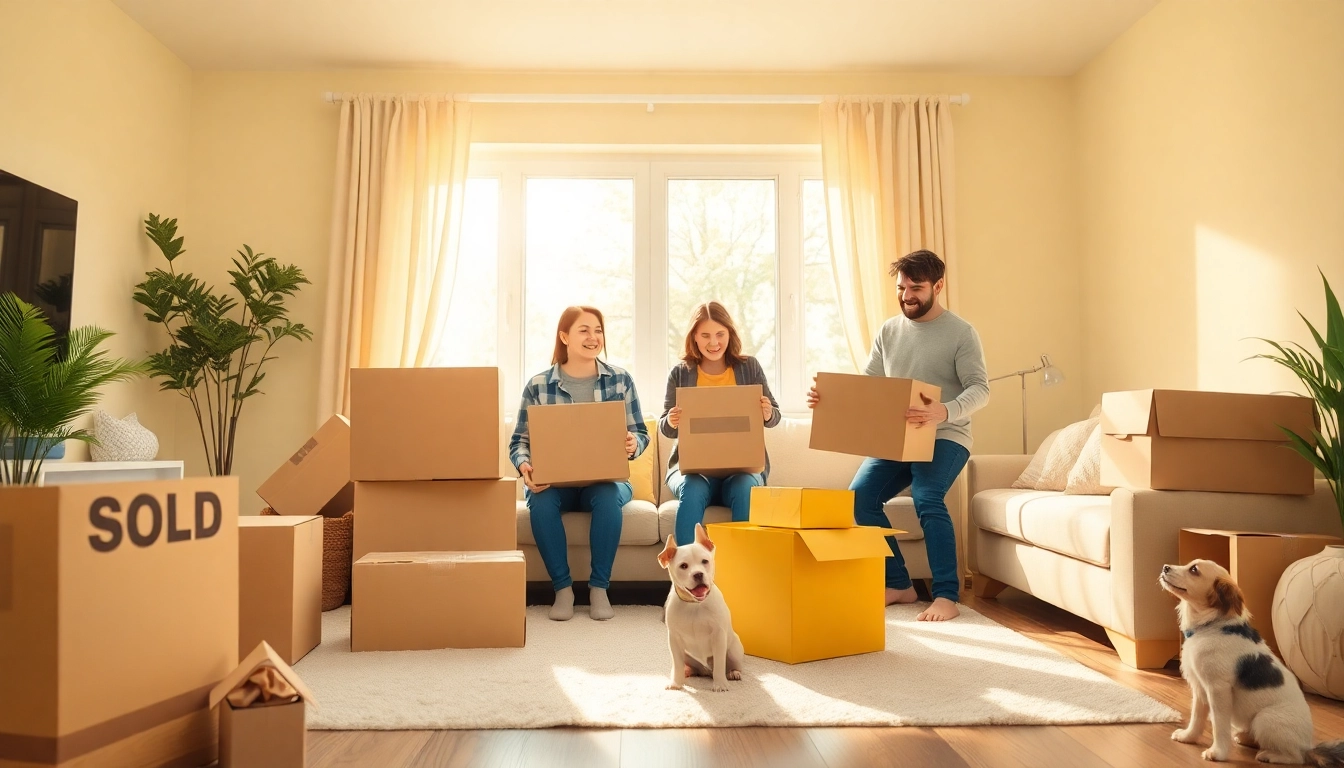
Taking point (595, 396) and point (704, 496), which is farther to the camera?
point (595, 396)

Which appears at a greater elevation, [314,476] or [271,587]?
[314,476]

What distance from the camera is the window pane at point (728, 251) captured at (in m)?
4.60

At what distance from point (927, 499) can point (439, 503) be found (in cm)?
167

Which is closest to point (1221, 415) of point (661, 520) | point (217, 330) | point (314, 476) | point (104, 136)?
point (661, 520)

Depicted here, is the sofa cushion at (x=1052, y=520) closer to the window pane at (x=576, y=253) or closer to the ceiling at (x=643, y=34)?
the window pane at (x=576, y=253)

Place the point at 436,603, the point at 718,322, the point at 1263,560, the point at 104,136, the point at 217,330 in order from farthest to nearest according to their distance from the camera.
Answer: the point at 217,330 → the point at 104,136 → the point at 718,322 → the point at 436,603 → the point at 1263,560

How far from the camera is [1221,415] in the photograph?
2465 mm

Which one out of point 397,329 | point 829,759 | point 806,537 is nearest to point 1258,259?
point 806,537

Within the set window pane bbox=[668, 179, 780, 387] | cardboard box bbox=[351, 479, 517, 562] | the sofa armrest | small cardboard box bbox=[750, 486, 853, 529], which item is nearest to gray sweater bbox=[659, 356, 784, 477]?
cardboard box bbox=[351, 479, 517, 562]

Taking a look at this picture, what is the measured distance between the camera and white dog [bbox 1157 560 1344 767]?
1631 mm

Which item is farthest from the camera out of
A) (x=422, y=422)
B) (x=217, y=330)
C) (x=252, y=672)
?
(x=217, y=330)

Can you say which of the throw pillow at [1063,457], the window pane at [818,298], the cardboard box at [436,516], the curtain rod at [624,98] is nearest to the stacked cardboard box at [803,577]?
the cardboard box at [436,516]

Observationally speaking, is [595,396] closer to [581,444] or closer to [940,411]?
[581,444]

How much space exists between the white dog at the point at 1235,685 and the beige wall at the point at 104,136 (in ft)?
12.2
